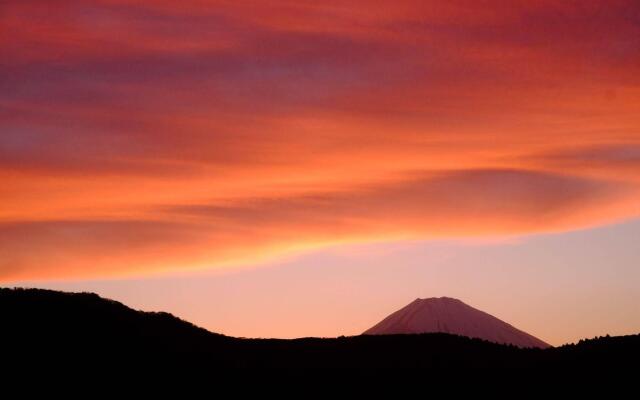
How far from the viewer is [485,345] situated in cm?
5644

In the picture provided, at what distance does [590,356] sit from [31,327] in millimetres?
33599

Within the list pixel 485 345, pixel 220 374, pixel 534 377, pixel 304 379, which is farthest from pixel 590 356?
pixel 220 374

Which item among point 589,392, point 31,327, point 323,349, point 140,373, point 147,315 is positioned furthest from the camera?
point 147,315

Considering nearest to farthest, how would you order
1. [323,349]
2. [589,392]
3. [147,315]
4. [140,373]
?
[589,392]
[140,373]
[323,349]
[147,315]

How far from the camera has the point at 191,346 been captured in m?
53.0

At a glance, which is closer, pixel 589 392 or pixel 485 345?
pixel 589 392

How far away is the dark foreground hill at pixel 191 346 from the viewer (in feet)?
154

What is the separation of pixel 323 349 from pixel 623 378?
64.9ft

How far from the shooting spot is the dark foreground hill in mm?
47062

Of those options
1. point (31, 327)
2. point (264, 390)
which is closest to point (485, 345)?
point (264, 390)

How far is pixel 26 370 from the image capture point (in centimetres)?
4297

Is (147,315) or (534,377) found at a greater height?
(147,315)

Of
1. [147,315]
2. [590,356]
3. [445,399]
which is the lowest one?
[445,399]

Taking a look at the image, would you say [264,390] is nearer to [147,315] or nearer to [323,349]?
[323,349]
